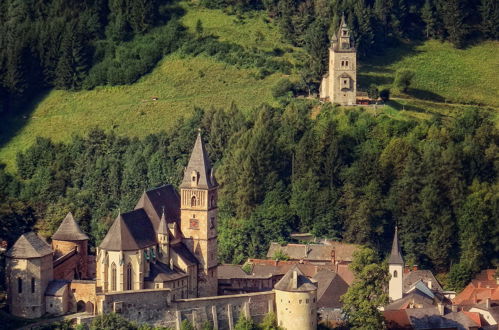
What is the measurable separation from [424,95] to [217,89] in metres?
17.7

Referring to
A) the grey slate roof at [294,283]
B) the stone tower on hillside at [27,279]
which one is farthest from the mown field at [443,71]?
the stone tower on hillside at [27,279]

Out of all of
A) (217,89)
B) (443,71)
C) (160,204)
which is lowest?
(160,204)

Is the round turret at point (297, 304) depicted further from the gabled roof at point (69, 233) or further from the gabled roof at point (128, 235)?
the gabled roof at point (69, 233)

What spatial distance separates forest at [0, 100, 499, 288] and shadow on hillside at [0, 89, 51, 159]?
10.8 meters

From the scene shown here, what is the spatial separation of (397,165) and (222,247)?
48.0 ft

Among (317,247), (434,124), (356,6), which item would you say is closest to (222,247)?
(317,247)

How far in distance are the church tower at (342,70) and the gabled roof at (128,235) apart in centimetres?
3589

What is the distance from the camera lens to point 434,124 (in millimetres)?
140000

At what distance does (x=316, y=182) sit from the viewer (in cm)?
13562

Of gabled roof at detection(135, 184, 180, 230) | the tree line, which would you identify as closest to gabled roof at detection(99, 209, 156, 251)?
gabled roof at detection(135, 184, 180, 230)

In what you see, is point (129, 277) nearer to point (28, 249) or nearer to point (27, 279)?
point (27, 279)

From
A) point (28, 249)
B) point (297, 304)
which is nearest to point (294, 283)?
point (297, 304)

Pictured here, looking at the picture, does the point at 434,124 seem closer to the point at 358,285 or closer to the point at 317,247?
the point at 317,247

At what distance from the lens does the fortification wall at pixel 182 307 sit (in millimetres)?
109125
